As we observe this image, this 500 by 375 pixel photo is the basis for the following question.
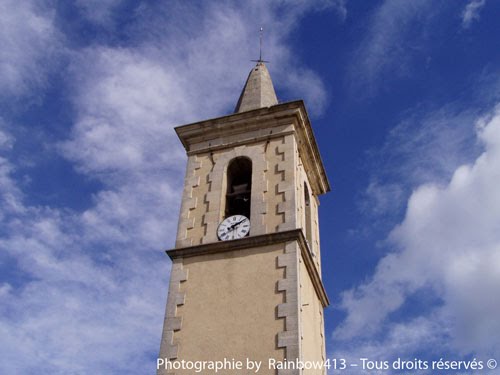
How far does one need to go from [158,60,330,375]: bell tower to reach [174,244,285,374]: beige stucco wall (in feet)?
0.06

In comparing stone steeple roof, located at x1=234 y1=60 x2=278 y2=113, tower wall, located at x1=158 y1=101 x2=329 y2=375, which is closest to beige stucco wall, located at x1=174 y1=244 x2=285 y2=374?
tower wall, located at x1=158 y1=101 x2=329 y2=375

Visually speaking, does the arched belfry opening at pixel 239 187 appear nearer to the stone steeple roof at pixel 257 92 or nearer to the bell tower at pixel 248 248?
the bell tower at pixel 248 248

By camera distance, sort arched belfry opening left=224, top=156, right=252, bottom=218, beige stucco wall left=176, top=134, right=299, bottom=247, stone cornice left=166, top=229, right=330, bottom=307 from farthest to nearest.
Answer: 1. arched belfry opening left=224, top=156, right=252, bottom=218
2. beige stucco wall left=176, top=134, right=299, bottom=247
3. stone cornice left=166, top=229, right=330, bottom=307

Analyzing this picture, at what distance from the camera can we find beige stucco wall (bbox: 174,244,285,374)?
10.5m

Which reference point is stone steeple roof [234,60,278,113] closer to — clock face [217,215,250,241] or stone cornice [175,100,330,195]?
stone cornice [175,100,330,195]

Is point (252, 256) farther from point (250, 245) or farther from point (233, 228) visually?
point (233, 228)

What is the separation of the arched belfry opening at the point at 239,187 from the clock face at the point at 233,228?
541mm

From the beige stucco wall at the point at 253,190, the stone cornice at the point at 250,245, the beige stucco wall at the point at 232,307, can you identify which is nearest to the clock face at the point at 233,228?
the beige stucco wall at the point at 253,190

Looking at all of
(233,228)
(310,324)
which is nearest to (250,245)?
(233,228)

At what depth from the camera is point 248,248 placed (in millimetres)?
11914

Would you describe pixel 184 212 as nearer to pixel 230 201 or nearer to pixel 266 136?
pixel 230 201

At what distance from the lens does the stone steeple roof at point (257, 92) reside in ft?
52.1

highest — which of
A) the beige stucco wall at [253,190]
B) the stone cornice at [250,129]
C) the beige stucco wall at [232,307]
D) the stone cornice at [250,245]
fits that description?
the stone cornice at [250,129]

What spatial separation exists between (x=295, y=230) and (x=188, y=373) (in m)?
3.37
